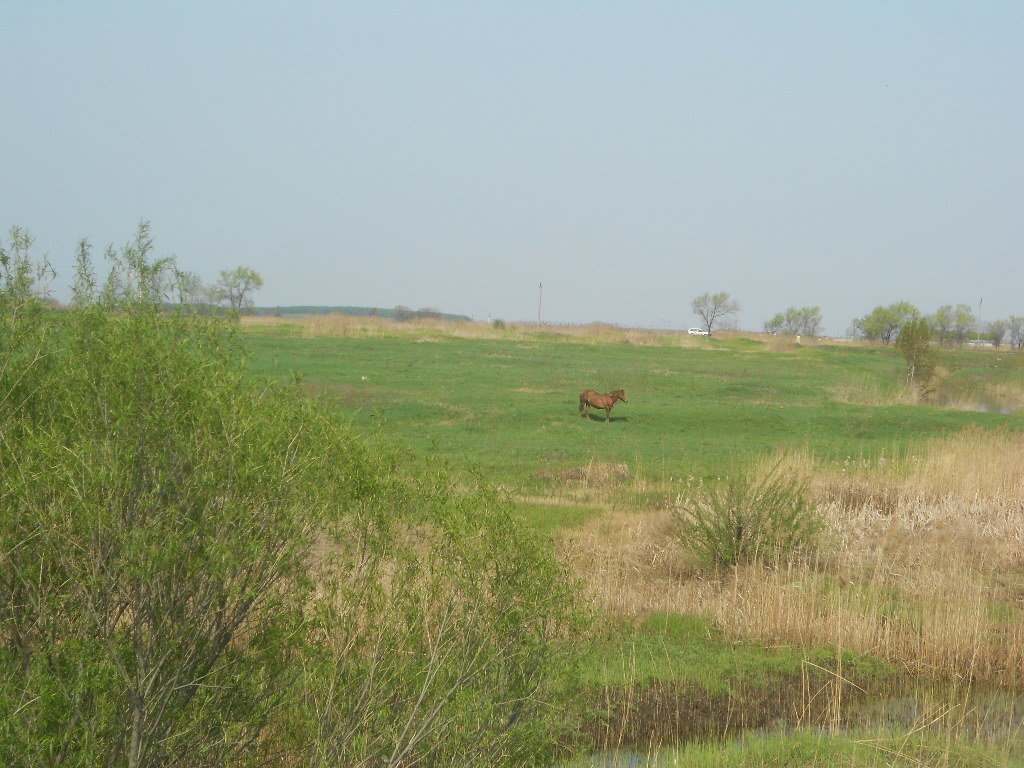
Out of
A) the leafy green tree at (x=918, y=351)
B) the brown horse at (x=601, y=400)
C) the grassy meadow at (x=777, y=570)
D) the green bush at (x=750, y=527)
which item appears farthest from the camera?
the leafy green tree at (x=918, y=351)

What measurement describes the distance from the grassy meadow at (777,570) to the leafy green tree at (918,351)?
13461 millimetres

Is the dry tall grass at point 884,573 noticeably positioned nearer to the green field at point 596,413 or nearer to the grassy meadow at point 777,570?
the grassy meadow at point 777,570

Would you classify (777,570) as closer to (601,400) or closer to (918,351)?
(601,400)

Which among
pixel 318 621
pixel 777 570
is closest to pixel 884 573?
pixel 777 570

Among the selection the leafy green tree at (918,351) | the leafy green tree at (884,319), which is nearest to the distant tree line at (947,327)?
the leafy green tree at (884,319)

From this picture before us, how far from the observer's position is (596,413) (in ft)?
98.7

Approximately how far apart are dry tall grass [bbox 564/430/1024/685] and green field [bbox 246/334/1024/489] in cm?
224

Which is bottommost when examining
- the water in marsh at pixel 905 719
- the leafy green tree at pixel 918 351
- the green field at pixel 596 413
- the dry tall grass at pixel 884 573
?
the water in marsh at pixel 905 719

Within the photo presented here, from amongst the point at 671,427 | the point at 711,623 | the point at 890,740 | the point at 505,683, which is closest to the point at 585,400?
the point at 671,427

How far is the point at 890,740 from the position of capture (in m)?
7.79

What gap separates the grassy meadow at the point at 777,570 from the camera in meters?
8.67

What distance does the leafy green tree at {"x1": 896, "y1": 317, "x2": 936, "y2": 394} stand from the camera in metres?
45.5

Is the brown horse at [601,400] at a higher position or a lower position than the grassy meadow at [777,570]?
higher

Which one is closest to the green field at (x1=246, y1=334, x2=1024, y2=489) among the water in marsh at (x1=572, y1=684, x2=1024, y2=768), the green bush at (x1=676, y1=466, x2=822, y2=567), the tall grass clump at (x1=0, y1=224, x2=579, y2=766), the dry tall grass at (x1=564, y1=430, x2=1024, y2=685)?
the tall grass clump at (x1=0, y1=224, x2=579, y2=766)
